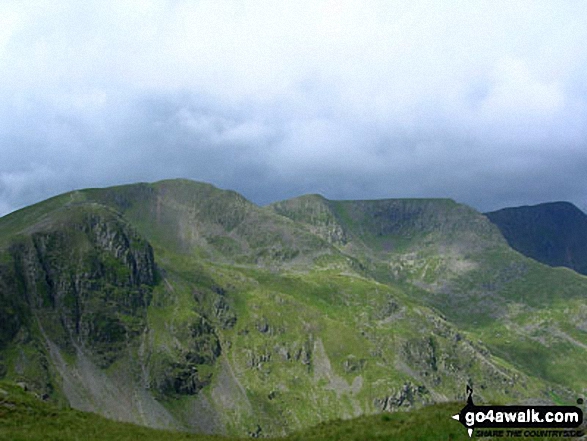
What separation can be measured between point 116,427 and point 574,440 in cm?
3899

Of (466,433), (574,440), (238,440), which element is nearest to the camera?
(574,440)

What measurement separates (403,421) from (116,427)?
27.5 m

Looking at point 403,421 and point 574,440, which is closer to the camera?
point 574,440

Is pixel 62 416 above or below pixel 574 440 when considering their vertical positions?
below

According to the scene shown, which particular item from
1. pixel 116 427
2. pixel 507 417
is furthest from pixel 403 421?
pixel 116 427

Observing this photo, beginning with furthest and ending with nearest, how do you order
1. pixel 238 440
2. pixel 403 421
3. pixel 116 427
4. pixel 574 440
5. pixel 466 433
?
pixel 116 427
pixel 238 440
pixel 403 421
pixel 466 433
pixel 574 440

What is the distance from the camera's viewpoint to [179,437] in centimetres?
4575

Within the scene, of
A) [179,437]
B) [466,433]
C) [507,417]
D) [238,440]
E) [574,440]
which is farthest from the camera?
[179,437]

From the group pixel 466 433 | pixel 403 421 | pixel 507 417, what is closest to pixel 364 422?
pixel 403 421

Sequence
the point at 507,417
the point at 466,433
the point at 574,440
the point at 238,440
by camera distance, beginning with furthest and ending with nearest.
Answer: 1. the point at 238,440
2. the point at 466,433
3. the point at 507,417
4. the point at 574,440

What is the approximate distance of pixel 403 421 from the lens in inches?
1428

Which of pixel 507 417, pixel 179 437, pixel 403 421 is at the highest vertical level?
pixel 507 417

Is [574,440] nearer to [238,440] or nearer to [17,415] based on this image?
[238,440]

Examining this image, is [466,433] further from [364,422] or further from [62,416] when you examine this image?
[62,416]
